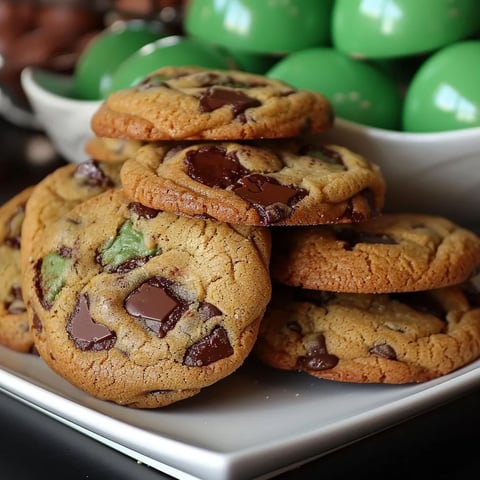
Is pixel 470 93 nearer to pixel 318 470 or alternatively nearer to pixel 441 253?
pixel 441 253

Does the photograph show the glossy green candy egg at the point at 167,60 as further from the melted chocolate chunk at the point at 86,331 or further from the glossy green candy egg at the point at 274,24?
the melted chocolate chunk at the point at 86,331

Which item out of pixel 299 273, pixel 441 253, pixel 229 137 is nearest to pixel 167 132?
pixel 229 137

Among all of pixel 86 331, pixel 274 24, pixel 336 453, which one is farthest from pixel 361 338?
pixel 274 24

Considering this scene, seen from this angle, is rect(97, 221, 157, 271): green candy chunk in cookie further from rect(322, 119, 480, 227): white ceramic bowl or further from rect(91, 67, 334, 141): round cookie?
rect(322, 119, 480, 227): white ceramic bowl

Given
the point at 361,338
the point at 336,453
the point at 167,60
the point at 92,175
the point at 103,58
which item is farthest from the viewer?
the point at 103,58

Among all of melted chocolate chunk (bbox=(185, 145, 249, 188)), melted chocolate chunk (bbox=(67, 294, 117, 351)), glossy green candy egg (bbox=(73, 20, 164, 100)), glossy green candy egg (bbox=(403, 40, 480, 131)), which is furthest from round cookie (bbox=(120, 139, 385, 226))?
glossy green candy egg (bbox=(73, 20, 164, 100))

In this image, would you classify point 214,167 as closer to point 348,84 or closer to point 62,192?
point 62,192

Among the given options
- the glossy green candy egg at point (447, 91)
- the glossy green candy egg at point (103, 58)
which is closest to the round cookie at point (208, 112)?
the glossy green candy egg at point (447, 91)
